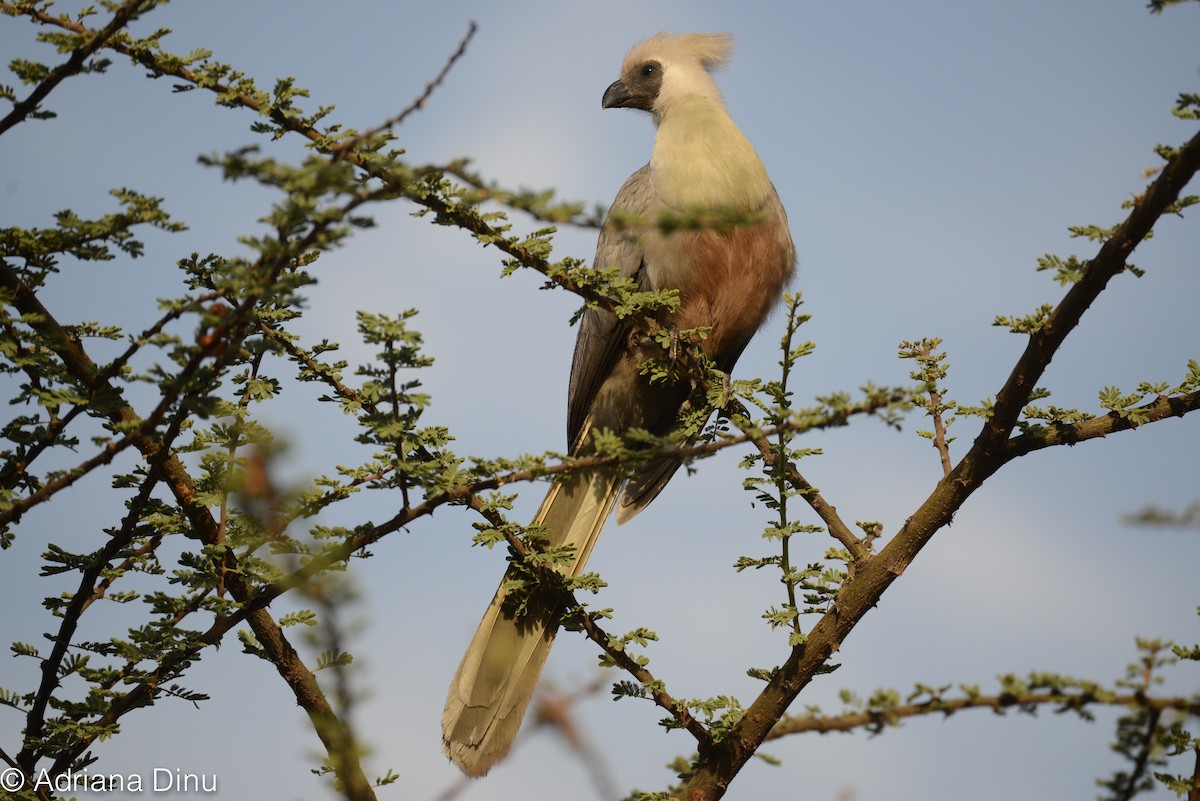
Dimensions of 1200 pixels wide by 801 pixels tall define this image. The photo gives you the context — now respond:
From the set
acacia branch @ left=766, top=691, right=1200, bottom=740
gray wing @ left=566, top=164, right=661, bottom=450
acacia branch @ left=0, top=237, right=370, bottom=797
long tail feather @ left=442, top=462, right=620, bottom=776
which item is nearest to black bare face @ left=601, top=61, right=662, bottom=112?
gray wing @ left=566, top=164, right=661, bottom=450

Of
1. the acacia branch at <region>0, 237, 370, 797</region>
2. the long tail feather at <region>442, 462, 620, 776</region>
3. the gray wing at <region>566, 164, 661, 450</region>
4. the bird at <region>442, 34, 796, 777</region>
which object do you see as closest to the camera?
the acacia branch at <region>0, 237, 370, 797</region>

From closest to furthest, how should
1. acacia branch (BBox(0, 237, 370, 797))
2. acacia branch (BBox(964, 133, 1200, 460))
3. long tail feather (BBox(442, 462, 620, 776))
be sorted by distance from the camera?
acacia branch (BBox(964, 133, 1200, 460))
acacia branch (BBox(0, 237, 370, 797))
long tail feather (BBox(442, 462, 620, 776))

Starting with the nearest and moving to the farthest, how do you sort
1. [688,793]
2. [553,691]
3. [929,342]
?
[553,691]
[688,793]
[929,342]

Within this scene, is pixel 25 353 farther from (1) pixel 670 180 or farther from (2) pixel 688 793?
(1) pixel 670 180

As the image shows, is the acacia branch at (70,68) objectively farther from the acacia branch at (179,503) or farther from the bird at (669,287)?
the bird at (669,287)

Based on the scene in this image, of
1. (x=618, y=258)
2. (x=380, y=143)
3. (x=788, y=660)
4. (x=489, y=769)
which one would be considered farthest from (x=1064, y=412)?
(x=618, y=258)

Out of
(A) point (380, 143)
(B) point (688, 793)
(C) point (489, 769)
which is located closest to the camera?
(A) point (380, 143)

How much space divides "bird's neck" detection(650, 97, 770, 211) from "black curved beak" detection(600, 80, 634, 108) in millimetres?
1039

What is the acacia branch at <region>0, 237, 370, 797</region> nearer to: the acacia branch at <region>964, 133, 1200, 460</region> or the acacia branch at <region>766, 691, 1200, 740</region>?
the acacia branch at <region>766, 691, 1200, 740</region>

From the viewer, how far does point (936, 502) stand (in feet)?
10.1

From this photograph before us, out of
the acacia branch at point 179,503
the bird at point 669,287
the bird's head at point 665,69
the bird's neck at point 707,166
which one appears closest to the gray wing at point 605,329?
the bird at point 669,287

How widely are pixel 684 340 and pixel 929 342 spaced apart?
108cm

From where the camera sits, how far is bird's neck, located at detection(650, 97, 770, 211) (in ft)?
16.2

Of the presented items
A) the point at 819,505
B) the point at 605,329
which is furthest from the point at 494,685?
the point at 605,329
